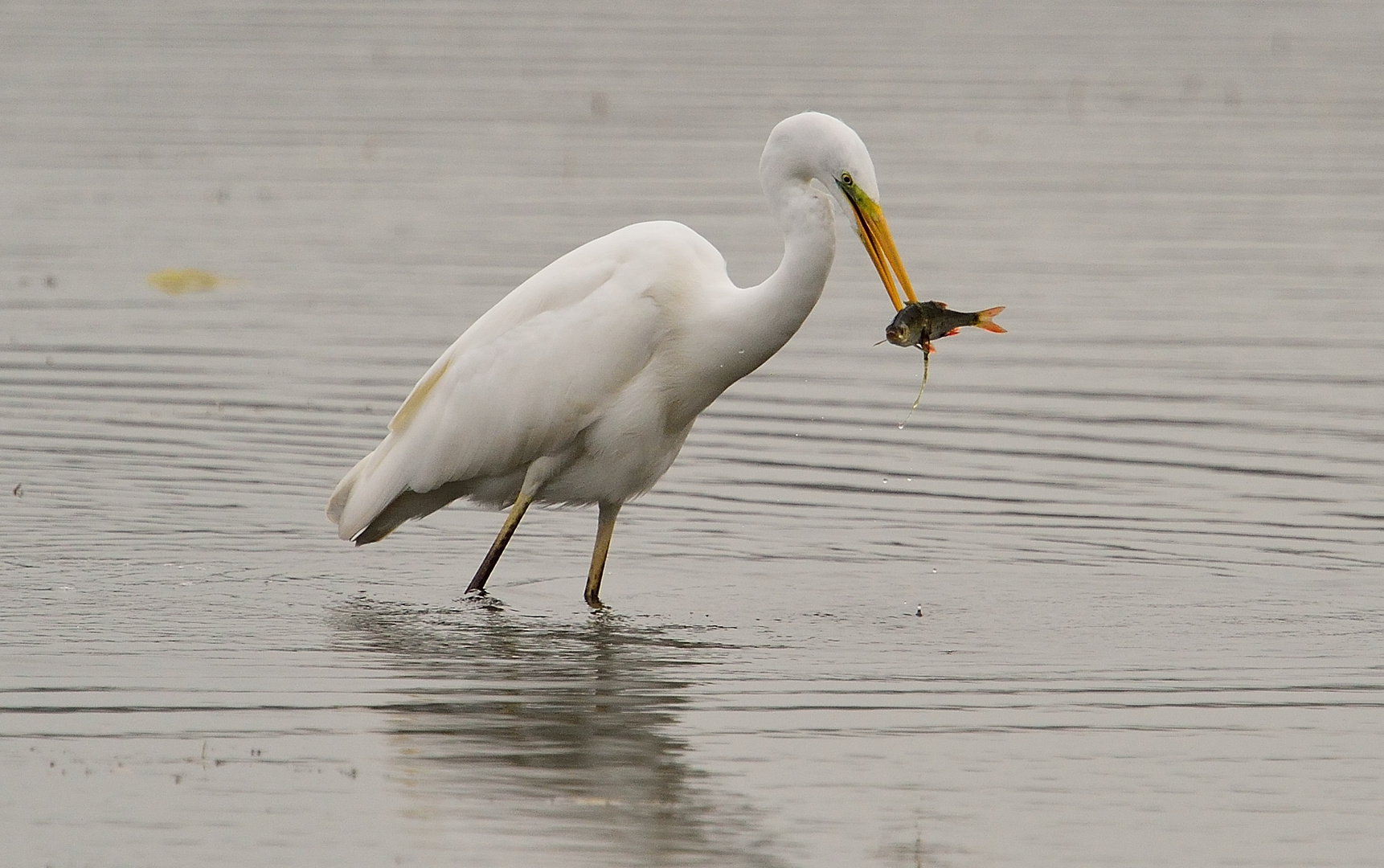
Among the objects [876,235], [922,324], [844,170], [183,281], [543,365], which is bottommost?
[183,281]

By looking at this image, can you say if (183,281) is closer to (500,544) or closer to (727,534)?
(727,534)

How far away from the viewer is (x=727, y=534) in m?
9.42

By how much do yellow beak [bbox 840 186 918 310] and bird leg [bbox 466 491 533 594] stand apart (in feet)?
5.23

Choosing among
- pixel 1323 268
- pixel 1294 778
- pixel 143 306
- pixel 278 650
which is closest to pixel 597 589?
pixel 278 650

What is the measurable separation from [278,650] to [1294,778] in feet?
10.3

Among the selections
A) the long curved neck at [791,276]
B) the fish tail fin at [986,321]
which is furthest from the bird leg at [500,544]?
the fish tail fin at [986,321]

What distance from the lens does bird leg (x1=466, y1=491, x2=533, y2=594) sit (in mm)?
8320

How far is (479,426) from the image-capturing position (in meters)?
8.38

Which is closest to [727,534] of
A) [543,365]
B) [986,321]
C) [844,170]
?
[543,365]

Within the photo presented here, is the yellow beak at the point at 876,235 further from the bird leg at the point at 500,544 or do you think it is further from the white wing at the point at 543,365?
the bird leg at the point at 500,544

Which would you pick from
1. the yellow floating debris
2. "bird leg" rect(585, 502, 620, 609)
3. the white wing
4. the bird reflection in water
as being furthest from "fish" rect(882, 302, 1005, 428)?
the yellow floating debris

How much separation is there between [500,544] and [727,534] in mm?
1347

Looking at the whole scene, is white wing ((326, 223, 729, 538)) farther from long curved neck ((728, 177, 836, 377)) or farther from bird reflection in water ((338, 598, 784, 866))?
bird reflection in water ((338, 598, 784, 866))

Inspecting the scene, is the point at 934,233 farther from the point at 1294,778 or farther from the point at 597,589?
the point at 1294,778
